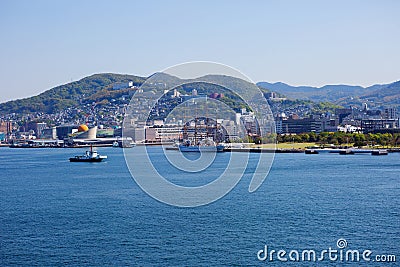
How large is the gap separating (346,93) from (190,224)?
11370 centimetres

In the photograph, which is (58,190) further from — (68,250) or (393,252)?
(393,252)

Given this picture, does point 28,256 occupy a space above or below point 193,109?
below

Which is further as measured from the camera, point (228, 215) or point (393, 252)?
point (228, 215)

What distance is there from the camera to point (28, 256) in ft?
20.3

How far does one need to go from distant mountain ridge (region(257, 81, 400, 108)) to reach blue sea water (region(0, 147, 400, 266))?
225 ft

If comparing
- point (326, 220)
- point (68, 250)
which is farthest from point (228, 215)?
point (68, 250)

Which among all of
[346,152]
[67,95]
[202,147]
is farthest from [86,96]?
[346,152]

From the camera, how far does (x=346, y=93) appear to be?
4616 inches

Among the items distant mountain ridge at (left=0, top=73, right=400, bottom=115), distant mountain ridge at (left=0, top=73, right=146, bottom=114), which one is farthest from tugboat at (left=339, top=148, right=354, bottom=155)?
distant mountain ridge at (left=0, top=73, right=146, bottom=114)

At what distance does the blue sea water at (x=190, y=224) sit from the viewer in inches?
242

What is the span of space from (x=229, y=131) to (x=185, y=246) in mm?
29710

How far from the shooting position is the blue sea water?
616cm

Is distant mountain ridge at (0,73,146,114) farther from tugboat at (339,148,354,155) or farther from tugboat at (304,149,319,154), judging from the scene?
tugboat at (339,148,354,155)

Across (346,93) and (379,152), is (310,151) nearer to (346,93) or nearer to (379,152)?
(379,152)
